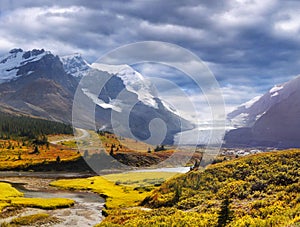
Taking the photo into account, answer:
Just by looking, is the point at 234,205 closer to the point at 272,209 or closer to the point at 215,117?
the point at 272,209

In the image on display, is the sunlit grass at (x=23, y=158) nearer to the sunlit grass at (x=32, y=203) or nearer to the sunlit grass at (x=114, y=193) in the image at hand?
the sunlit grass at (x=114, y=193)

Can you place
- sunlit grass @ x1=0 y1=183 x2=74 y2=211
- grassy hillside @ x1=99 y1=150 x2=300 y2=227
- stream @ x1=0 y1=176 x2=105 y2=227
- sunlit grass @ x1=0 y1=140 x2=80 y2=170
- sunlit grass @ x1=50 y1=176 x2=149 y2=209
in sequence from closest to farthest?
grassy hillside @ x1=99 y1=150 x2=300 y2=227, stream @ x1=0 y1=176 x2=105 y2=227, sunlit grass @ x1=0 y1=183 x2=74 y2=211, sunlit grass @ x1=50 y1=176 x2=149 y2=209, sunlit grass @ x1=0 y1=140 x2=80 y2=170

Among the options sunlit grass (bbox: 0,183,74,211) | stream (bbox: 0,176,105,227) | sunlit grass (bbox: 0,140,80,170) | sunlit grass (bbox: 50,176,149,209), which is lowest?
sunlit grass (bbox: 50,176,149,209)

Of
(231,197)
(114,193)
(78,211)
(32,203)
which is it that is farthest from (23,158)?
(231,197)

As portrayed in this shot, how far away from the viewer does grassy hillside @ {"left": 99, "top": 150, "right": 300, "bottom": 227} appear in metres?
40.1

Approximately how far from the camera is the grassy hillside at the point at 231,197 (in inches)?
1578

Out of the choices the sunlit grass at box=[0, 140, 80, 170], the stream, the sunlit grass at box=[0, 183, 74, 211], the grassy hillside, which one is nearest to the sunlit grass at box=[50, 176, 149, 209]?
the stream

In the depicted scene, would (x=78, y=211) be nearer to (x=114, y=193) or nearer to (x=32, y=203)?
(x=32, y=203)

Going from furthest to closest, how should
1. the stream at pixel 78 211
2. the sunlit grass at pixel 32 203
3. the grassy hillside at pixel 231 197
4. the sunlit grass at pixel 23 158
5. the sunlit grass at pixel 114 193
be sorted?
the sunlit grass at pixel 23 158, the sunlit grass at pixel 114 193, the sunlit grass at pixel 32 203, the stream at pixel 78 211, the grassy hillside at pixel 231 197

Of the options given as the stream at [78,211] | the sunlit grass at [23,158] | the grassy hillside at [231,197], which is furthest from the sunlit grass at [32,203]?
the sunlit grass at [23,158]

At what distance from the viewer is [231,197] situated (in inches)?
1971

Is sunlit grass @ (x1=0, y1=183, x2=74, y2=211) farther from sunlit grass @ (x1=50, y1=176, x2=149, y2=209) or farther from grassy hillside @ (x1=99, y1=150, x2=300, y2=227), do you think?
grassy hillside @ (x1=99, y1=150, x2=300, y2=227)

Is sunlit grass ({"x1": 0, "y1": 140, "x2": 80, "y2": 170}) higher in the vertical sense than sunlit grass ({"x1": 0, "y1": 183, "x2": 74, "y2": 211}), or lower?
higher

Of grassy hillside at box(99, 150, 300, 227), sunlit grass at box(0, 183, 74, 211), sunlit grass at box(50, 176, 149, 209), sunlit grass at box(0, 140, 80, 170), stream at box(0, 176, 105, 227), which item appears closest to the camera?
grassy hillside at box(99, 150, 300, 227)
